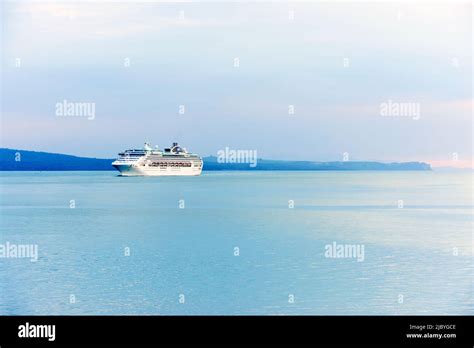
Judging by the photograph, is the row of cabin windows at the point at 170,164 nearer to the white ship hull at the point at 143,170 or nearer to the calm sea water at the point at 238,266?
the white ship hull at the point at 143,170

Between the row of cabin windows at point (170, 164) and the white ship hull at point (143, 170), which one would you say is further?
the row of cabin windows at point (170, 164)

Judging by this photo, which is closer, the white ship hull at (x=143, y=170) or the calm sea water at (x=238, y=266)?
the calm sea water at (x=238, y=266)

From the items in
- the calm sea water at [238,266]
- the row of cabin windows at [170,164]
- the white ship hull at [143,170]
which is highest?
the row of cabin windows at [170,164]

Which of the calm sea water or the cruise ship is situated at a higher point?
the cruise ship

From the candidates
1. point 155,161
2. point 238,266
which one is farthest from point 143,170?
point 238,266

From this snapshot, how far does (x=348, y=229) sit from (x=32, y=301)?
621 inches

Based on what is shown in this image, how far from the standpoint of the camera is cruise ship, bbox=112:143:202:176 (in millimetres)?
86812

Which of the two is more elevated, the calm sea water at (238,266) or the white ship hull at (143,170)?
the white ship hull at (143,170)

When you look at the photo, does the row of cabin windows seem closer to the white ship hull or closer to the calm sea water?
the white ship hull

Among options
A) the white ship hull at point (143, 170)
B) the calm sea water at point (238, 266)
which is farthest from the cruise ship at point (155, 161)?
the calm sea water at point (238, 266)

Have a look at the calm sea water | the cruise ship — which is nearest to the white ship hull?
the cruise ship

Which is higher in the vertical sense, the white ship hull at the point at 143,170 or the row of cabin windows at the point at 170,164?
the row of cabin windows at the point at 170,164

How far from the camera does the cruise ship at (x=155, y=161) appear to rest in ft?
285
